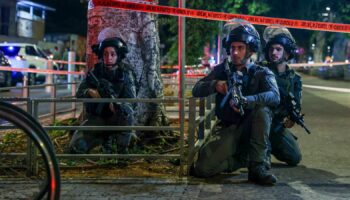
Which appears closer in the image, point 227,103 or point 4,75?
point 227,103

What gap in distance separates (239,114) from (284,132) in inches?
34.6

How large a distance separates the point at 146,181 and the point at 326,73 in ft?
111

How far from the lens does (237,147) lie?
5.83 metres

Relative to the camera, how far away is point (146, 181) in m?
5.65

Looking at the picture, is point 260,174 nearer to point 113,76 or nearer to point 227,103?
point 227,103

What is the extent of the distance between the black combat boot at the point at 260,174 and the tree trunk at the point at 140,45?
211cm

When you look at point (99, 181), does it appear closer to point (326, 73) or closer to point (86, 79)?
point (86, 79)

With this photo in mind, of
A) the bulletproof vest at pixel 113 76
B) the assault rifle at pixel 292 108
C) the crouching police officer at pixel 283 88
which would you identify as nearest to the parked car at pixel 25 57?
the bulletproof vest at pixel 113 76

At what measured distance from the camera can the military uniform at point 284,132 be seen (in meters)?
6.36

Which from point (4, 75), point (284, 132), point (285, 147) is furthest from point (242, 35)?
point (4, 75)

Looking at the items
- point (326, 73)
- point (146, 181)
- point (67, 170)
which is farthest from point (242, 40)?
point (326, 73)

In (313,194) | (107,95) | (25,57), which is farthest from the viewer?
(25,57)

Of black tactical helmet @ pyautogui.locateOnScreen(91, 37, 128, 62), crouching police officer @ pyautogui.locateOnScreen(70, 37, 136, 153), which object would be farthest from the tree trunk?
crouching police officer @ pyautogui.locateOnScreen(70, 37, 136, 153)

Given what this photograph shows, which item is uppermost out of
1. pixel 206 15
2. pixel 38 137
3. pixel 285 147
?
pixel 206 15
